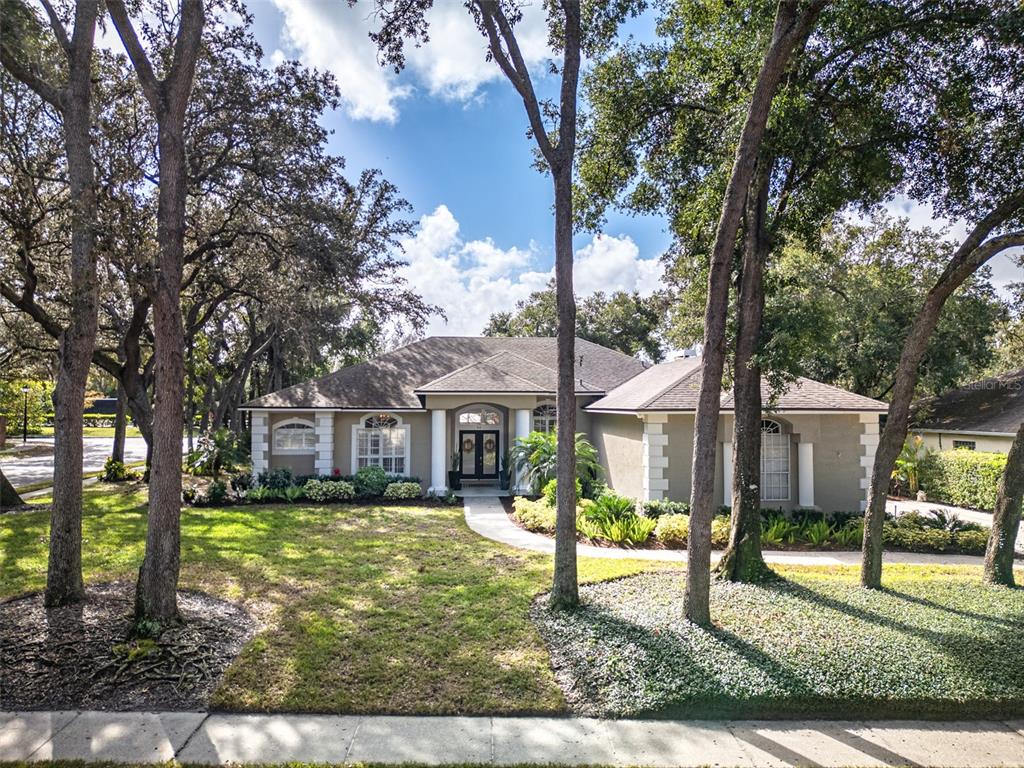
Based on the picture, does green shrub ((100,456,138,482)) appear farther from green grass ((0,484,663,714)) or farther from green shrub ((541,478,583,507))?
green shrub ((541,478,583,507))

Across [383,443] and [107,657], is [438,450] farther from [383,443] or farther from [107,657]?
[107,657]

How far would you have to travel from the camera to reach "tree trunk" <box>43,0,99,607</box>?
23.4 ft

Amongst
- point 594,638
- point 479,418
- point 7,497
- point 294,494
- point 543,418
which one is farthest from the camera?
point 479,418

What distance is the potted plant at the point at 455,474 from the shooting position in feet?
58.3

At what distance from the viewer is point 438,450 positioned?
673 inches

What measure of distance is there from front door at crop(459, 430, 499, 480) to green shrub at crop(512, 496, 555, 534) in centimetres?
478

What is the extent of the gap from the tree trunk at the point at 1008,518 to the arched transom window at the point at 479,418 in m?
13.5

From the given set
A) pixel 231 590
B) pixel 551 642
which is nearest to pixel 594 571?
pixel 551 642

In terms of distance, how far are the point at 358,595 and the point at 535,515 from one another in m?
5.88

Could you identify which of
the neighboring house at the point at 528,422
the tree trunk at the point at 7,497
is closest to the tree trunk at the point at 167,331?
the neighboring house at the point at 528,422

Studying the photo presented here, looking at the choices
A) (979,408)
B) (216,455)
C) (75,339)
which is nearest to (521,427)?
(75,339)

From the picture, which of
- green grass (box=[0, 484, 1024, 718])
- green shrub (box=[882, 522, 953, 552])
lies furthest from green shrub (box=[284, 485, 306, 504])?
green shrub (box=[882, 522, 953, 552])

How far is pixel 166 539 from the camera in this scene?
6438 mm

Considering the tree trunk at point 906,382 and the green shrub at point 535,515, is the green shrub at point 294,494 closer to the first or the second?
the green shrub at point 535,515
